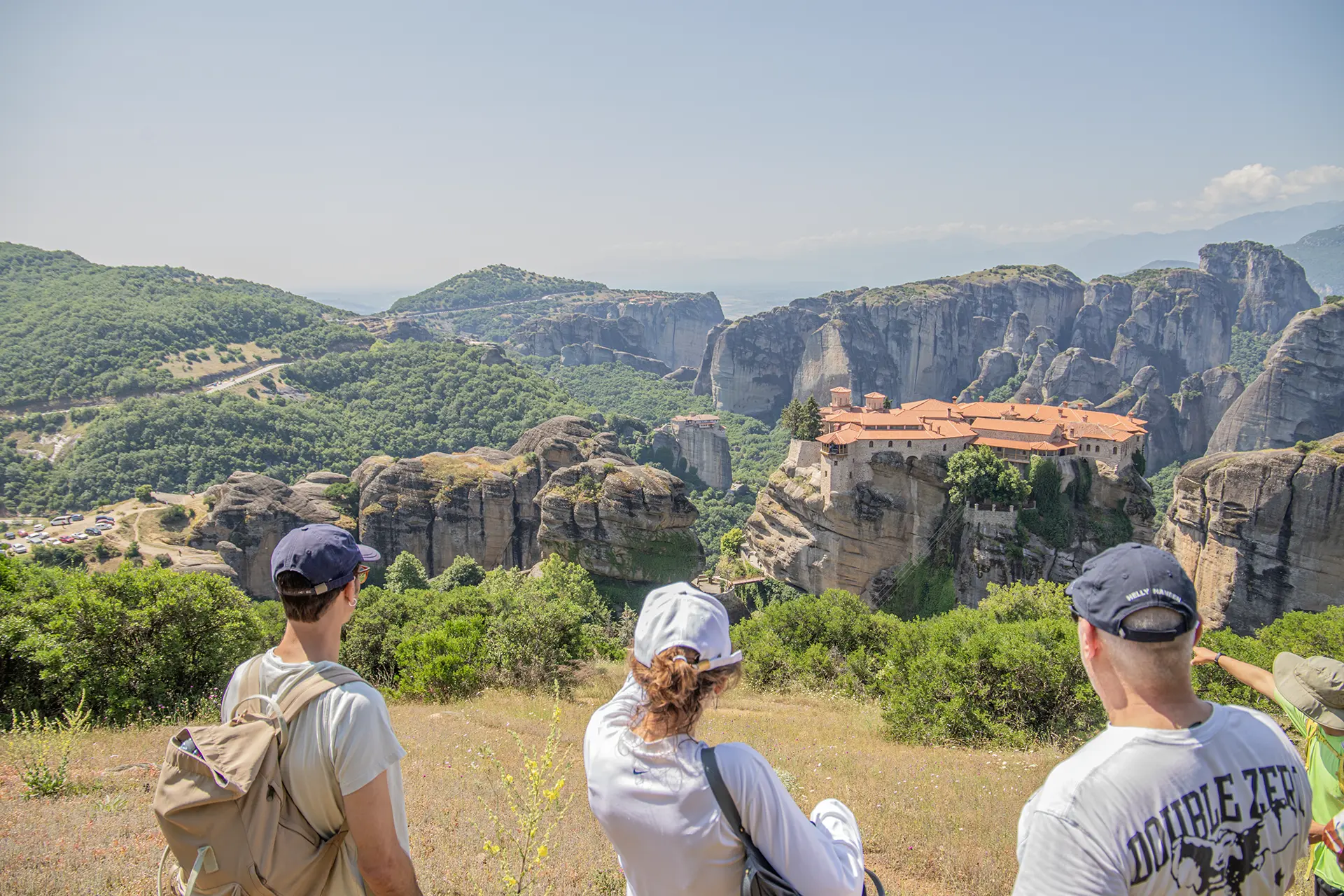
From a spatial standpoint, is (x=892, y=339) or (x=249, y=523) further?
(x=892, y=339)

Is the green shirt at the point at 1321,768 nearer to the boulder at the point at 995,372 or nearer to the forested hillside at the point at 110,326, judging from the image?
the forested hillside at the point at 110,326

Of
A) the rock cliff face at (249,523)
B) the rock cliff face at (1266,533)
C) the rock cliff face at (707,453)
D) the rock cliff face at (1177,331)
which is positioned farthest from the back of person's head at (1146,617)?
the rock cliff face at (1177,331)

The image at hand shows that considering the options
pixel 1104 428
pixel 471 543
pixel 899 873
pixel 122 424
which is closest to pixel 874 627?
pixel 899 873

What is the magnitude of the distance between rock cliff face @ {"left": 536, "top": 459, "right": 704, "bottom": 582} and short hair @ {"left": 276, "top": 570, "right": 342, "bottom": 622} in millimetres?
36271

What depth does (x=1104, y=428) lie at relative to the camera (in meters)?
38.1

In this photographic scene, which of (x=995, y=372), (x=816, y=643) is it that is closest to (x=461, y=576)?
(x=816, y=643)

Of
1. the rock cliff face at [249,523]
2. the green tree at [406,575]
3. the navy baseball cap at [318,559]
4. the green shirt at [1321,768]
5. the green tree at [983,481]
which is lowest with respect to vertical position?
the green tree at [406,575]

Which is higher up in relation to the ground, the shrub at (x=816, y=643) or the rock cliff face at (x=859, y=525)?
the shrub at (x=816, y=643)

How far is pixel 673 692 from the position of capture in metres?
2.51

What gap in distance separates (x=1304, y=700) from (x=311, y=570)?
543 centimetres

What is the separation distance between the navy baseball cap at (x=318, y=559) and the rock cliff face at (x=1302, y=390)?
81.2 m

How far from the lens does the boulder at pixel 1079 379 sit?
90.4 metres

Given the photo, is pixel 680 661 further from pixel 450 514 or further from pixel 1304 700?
pixel 450 514

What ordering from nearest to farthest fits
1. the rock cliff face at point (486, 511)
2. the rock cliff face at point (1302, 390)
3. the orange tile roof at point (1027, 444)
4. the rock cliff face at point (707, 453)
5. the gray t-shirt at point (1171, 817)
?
the gray t-shirt at point (1171, 817) → the orange tile roof at point (1027, 444) → the rock cliff face at point (486, 511) → the rock cliff face at point (1302, 390) → the rock cliff face at point (707, 453)
